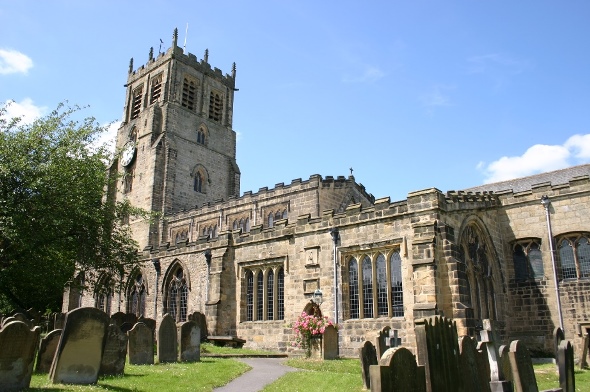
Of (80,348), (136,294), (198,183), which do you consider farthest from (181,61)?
(80,348)

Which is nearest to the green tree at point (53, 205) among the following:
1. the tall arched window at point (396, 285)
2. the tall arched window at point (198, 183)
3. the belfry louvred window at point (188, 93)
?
the tall arched window at point (396, 285)

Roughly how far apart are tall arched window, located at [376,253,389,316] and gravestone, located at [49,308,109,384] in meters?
11.2

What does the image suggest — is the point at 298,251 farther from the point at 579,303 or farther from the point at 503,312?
the point at 579,303

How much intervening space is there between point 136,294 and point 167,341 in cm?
1529

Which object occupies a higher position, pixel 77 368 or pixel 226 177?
pixel 226 177

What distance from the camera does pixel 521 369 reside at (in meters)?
9.16

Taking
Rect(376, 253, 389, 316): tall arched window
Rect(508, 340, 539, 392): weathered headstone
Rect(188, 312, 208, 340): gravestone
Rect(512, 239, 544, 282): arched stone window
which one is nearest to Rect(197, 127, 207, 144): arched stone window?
Rect(188, 312, 208, 340): gravestone

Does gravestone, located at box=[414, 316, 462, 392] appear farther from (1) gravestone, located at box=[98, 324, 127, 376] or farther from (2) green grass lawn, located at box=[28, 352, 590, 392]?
(1) gravestone, located at box=[98, 324, 127, 376]

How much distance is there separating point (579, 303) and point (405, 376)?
48.6ft

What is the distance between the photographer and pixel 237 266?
25.0m

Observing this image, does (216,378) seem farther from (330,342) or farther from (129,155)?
(129,155)

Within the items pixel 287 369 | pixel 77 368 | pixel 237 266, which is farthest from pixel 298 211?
pixel 77 368

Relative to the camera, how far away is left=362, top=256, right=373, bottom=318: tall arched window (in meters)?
20.1

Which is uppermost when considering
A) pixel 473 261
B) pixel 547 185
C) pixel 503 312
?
pixel 547 185
